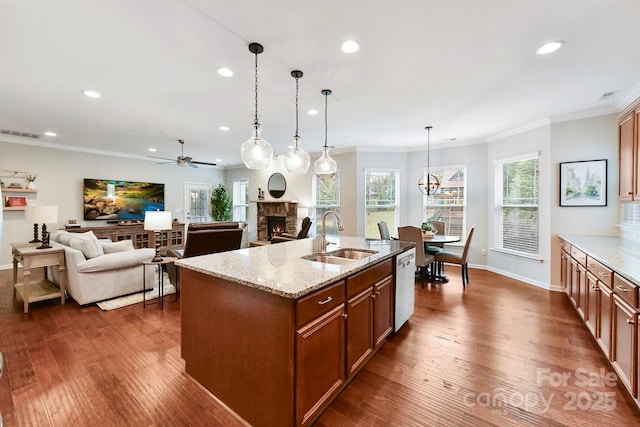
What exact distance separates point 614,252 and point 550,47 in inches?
80.9

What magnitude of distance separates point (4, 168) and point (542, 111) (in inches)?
367

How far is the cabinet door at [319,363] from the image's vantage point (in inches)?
67.5

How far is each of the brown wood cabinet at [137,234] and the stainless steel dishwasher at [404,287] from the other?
4.82 m

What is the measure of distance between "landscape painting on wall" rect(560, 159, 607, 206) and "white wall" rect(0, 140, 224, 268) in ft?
28.6

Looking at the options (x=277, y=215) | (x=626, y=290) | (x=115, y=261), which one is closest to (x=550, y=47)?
(x=626, y=290)

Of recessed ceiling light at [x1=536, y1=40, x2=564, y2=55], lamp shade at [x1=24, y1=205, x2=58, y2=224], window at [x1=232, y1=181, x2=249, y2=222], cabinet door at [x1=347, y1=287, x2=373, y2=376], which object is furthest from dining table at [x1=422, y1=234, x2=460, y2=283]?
window at [x1=232, y1=181, x2=249, y2=222]

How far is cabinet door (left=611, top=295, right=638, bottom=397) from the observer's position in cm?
200

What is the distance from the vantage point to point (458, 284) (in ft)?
15.7

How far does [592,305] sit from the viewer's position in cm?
282

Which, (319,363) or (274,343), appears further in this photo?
(319,363)

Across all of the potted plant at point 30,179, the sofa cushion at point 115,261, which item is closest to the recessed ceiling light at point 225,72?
the sofa cushion at point 115,261

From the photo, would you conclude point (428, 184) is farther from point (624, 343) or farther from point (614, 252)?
point (624, 343)

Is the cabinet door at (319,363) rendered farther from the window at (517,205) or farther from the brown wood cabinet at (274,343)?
the window at (517,205)

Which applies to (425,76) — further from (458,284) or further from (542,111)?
(458,284)
